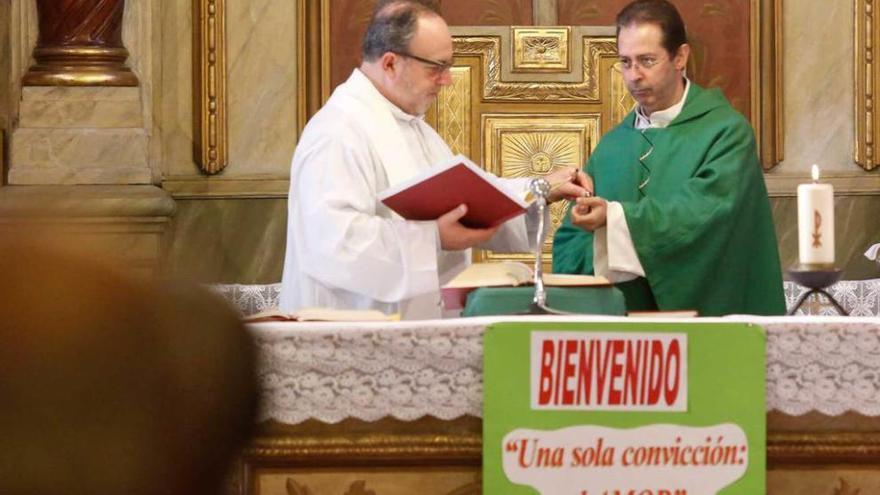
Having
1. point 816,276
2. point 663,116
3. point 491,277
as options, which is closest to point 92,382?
point 491,277

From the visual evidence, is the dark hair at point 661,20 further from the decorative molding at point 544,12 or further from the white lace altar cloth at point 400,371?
the decorative molding at point 544,12

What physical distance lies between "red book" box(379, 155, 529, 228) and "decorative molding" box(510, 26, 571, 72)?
3325mm

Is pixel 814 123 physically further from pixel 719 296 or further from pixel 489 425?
pixel 489 425

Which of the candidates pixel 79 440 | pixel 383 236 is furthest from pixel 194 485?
pixel 383 236

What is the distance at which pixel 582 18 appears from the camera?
720 centimetres

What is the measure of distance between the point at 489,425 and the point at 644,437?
1.03 feet

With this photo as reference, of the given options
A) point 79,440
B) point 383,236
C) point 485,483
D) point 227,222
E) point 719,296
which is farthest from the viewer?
point 227,222

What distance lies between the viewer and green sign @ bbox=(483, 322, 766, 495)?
119 inches

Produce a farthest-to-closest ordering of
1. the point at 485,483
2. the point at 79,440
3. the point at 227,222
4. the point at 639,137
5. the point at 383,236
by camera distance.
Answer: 1. the point at 227,222
2. the point at 639,137
3. the point at 383,236
4. the point at 485,483
5. the point at 79,440

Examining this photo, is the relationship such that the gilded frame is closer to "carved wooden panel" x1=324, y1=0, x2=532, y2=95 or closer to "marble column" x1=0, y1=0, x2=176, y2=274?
"marble column" x1=0, y1=0, x2=176, y2=274

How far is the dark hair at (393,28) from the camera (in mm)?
4359

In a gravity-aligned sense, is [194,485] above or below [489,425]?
above

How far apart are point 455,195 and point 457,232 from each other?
130 millimetres

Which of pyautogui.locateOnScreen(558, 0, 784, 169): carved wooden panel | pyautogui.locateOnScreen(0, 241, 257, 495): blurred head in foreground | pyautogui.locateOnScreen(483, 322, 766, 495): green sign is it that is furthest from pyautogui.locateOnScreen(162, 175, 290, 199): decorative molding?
pyautogui.locateOnScreen(0, 241, 257, 495): blurred head in foreground
